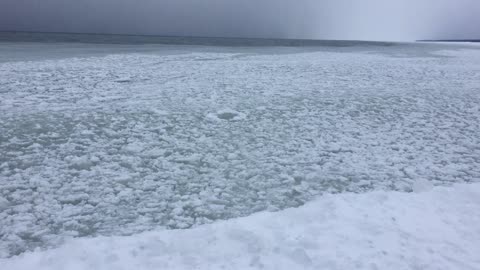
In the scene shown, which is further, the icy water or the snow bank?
the icy water

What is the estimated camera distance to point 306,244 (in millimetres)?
2670

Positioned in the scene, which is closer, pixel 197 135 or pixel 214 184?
pixel 214 184

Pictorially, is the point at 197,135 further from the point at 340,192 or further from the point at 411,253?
the point at 411,253

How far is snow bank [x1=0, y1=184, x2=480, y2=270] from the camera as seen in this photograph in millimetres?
2459

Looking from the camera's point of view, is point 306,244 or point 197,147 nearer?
point 306,244

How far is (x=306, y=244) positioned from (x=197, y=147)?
214 centimetres

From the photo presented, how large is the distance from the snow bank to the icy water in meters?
0.19

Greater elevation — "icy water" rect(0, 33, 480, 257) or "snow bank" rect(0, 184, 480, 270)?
"icy water" rect(0, 33, 480, 257)

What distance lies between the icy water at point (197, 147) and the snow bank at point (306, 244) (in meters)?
0.19

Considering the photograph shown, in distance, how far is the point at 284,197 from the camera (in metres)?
3.38

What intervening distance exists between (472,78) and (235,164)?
888cm

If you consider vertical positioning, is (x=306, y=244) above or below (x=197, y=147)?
below

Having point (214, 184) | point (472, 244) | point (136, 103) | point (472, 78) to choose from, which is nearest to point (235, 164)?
point (214, 184)

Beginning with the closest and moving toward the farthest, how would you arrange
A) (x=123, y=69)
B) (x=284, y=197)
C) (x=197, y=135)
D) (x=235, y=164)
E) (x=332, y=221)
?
1. (x=332, y=221)
2. (x=284, y=197)
3. (x=235, y=164)
4. (x=197, y=135)
5. (x=123, y=69)
